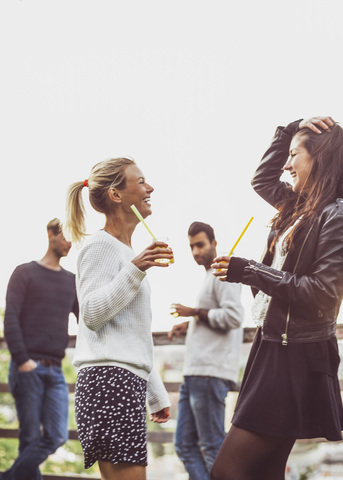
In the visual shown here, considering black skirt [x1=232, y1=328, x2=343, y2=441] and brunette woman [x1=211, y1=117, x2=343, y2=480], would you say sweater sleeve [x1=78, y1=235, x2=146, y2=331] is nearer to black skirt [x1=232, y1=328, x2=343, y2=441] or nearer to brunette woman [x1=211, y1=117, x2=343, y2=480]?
brunette woman [x1=211, y1=117, x2=343, y2=480]

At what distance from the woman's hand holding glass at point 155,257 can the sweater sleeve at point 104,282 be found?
0.08ft

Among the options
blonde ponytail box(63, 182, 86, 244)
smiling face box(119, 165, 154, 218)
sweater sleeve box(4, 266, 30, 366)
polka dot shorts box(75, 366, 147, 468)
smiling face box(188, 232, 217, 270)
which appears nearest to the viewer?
polka dot shorts box(75, 366, 147, 468)

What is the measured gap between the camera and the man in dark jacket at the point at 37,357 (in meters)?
4.27

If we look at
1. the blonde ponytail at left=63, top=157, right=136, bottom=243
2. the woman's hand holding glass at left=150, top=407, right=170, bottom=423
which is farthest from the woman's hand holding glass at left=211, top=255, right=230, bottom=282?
the woman's hand holding glass at left=150, top=407, right=170, bottom=423

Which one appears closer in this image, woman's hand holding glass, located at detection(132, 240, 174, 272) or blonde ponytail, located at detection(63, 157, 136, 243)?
woman's hand holding glass, located at detection(132, 240, 174, 272)

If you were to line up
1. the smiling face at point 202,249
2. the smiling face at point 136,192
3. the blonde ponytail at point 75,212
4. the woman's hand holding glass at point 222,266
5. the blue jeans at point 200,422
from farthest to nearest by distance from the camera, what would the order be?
1. the smiling face at point 202,249
2. the blue jeans at point 200,422
3. the blonde ponytail at point 75,212
4. the smiling face at point 136,192
5. the woman's hand holding glass at point 222,266

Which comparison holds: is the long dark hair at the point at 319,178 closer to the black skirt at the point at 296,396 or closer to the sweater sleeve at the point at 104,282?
the black skirt at the point at 296,396

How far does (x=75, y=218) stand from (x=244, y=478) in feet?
3.83

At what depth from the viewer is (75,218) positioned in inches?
105

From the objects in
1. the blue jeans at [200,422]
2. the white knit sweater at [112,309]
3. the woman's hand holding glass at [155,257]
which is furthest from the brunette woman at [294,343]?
the blue jeans at [200,422]

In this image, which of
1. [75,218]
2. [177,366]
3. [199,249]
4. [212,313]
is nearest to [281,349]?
[75,218]

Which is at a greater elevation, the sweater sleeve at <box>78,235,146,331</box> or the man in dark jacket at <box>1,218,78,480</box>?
the sweater sleeve at <box>78,235,146,331</box>

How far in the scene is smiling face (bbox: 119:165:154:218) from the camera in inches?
98.1

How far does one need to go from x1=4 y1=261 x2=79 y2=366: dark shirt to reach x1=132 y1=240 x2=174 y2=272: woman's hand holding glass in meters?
2.31
